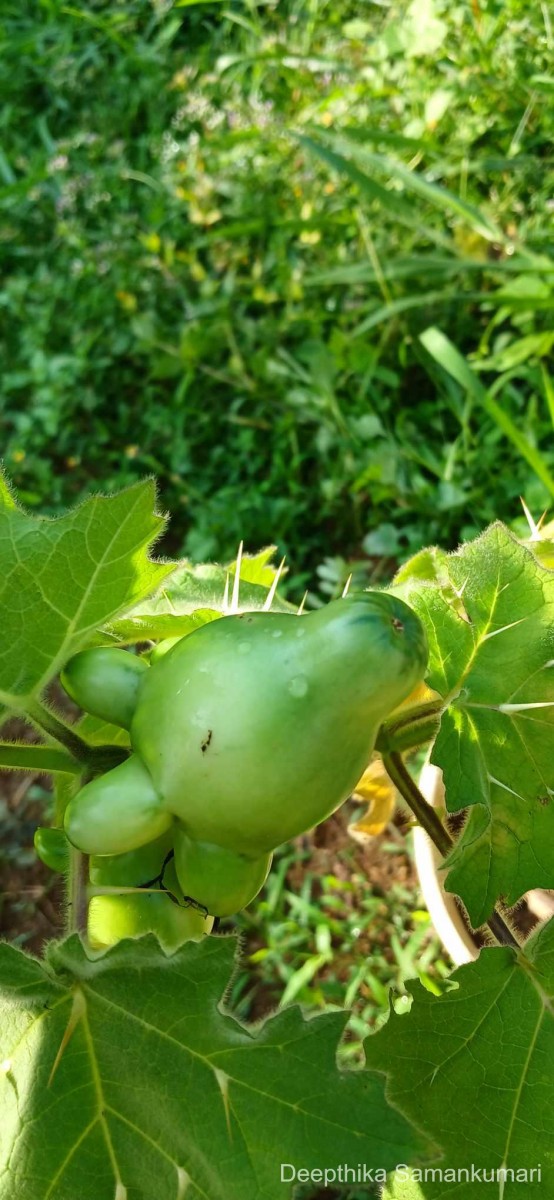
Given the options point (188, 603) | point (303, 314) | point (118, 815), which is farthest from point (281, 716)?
point (303, 314)

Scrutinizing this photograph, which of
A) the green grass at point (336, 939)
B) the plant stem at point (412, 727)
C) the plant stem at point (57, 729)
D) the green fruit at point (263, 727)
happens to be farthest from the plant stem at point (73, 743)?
the green grass at point (336, 939)

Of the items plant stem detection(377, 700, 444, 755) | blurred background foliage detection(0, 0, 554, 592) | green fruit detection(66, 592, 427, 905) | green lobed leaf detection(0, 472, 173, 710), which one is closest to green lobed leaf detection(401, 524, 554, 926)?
plant stem detection(377, 700, 444, 755)

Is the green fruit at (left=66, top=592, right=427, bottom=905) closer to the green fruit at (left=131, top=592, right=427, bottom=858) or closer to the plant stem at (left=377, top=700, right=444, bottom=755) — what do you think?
the green fruit at (left=131, top=592, right=427, bottom=858)

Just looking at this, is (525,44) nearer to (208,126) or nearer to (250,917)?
(208,126)

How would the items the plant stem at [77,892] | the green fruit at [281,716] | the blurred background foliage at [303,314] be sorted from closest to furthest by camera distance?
the green fruit at [281,716] → the plant stem at [77,892] → the blurred background foliage at [303,314]

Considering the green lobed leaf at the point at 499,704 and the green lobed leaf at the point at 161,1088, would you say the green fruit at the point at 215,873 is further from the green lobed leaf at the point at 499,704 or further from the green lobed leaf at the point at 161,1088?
the green lobed leaf at the point at 499,704
